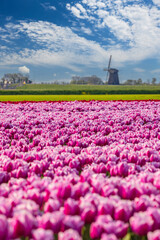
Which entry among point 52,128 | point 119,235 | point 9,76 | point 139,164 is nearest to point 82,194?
point 119,235

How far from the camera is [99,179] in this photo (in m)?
2.85

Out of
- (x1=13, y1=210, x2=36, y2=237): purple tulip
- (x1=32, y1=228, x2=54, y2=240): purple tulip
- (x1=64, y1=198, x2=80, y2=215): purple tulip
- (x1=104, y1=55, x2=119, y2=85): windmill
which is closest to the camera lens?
(x1=32, y1=228, x2=54, y2=240): purple tulip

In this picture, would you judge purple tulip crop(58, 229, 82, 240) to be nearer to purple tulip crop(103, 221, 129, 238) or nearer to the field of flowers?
the field of flowers

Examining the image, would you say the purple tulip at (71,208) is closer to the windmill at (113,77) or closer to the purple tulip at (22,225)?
the purple tulip at (22,225)

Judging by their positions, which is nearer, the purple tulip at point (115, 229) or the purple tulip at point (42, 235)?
the purple tulip at point (42, 235)

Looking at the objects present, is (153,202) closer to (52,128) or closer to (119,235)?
(119,235)

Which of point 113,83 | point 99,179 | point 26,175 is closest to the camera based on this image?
point 99,179

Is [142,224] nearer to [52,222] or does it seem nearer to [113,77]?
[52,222]

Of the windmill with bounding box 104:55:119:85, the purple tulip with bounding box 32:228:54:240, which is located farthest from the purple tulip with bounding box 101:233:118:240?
the windmill with bounding box 104:55:119:85

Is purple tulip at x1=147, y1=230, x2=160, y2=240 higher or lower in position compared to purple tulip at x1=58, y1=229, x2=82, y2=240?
lower

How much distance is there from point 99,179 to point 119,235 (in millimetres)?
923

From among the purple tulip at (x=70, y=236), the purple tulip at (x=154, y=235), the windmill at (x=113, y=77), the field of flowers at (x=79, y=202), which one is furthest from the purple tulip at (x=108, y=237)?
the windmill at (x=113, y=77)

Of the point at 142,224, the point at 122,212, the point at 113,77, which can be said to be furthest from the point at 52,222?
the point at 113,77

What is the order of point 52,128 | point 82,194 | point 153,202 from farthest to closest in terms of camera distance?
point 52,128 → point 82,194 → point 153,202
